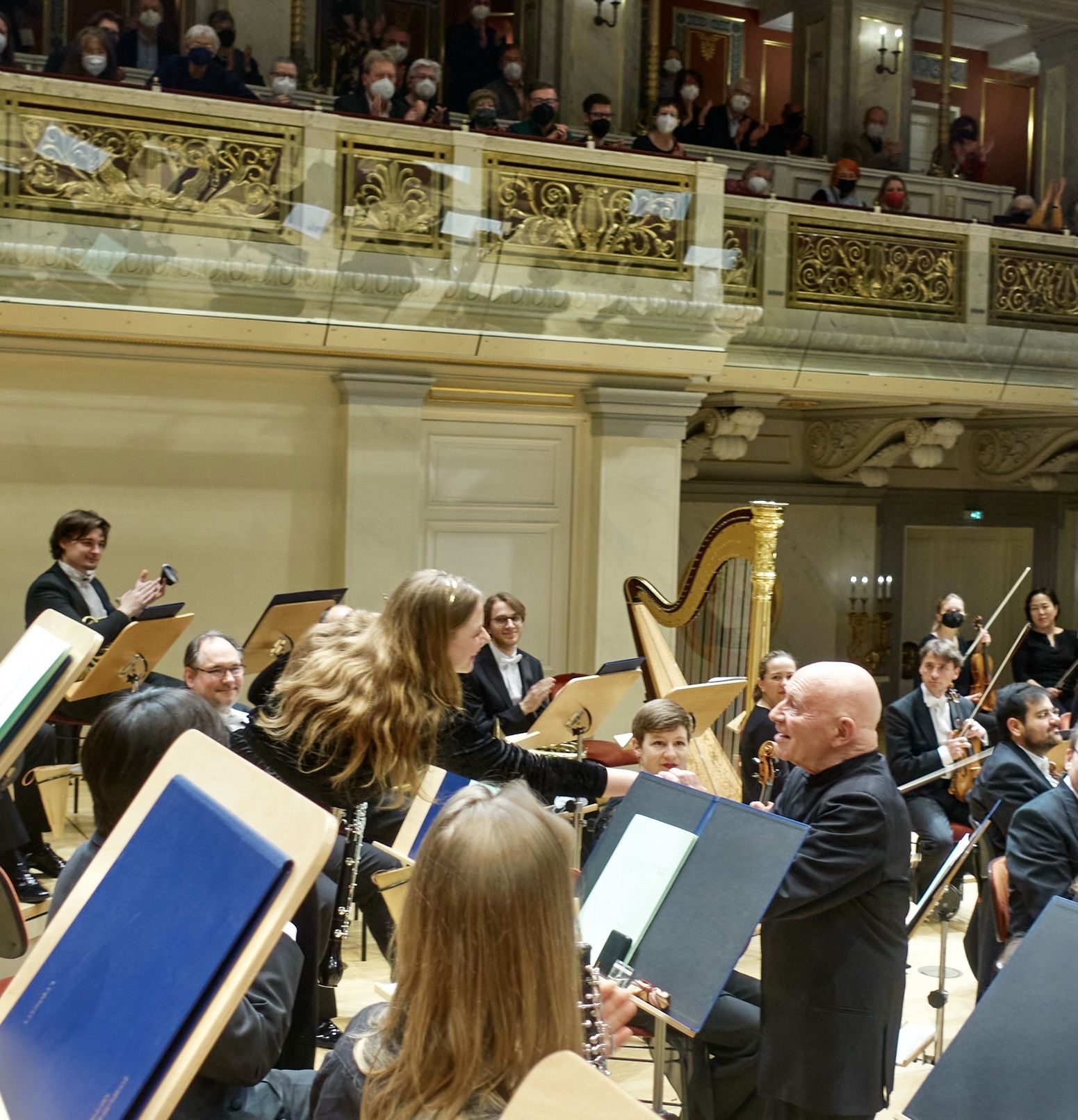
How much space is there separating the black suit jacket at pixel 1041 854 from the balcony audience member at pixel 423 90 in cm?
668

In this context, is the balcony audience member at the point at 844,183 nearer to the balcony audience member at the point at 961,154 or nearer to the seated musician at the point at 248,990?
the balcony audience member at the point at 961,154

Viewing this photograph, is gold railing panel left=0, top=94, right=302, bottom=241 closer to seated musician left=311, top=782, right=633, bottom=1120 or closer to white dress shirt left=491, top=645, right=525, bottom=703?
white dress shirt left=491, top=645, right=525, bottom=703

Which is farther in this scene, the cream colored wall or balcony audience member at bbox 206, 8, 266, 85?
balcony audience member at bbox 206, 8, 266, 85

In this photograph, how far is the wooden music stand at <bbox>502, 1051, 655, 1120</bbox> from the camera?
1.20 metres

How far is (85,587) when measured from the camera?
659 cm

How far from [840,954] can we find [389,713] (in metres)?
1.19

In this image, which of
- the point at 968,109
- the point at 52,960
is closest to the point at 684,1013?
the point at 52,960

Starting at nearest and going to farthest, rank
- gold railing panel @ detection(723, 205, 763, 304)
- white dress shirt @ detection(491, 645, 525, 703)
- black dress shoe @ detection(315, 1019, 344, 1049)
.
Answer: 1. black dress shoe @ detection(315, 1019, 344, 1049)
2. white dress shirt @ detection(491, 645, 525, 703)
3. gold railing panel @ detection(723, 205, 763, 304)

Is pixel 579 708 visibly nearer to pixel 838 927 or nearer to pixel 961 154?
pixel 838 927

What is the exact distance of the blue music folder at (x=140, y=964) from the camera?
1.46 m

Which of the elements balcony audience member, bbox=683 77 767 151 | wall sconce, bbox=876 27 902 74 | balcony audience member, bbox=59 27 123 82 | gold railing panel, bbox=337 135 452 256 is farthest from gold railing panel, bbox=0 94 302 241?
wall sconce, bbox=876 27 902 74

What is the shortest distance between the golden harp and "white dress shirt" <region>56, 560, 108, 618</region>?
278 cm

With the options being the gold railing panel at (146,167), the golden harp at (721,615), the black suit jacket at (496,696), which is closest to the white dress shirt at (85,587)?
the black suit jacket at (496,696)

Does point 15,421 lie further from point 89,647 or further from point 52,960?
point 52,960
